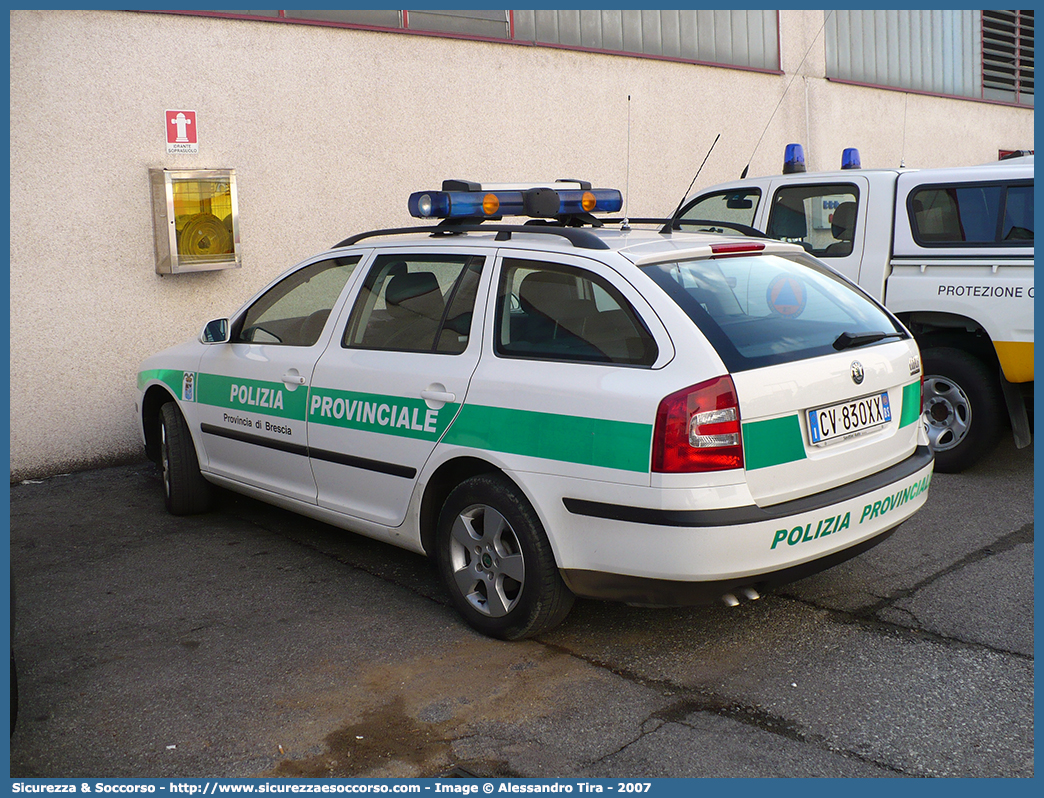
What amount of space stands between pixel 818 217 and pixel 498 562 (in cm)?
409

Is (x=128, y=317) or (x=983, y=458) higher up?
(x=128, y=317)

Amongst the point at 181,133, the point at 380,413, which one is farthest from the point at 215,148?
the point at 380,413

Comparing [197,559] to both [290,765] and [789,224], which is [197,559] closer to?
[290,765]

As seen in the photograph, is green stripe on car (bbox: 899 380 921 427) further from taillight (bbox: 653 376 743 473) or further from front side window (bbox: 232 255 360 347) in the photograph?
front side window (bbox: 232 255 360 347)

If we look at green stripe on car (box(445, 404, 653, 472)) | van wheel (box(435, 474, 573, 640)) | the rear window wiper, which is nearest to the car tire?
van wheel (box(435, 474, 573, 640))

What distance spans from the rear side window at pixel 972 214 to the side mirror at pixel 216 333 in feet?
13.7

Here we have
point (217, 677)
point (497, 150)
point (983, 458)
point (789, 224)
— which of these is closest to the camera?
point (217, 677)

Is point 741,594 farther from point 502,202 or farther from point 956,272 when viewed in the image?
point 956,272

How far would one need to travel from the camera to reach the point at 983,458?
6.37 m

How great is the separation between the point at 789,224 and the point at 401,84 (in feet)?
11.0

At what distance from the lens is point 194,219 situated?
7090 millimetres

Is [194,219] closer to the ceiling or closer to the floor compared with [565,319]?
closer to the ceiling

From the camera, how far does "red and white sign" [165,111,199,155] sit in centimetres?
705

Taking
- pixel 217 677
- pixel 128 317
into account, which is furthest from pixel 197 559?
pixel 128 317
